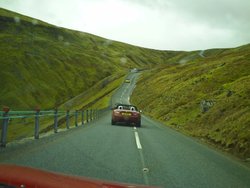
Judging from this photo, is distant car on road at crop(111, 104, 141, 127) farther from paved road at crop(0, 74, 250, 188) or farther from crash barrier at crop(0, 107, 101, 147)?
paved road at crop(0, 74, 250, 188)

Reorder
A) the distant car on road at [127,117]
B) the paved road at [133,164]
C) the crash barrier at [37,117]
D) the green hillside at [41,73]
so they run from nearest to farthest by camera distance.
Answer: the paved road at [133,164]
the crash barrier at [37,117]
the distant car on road at [127,117]
the green hillside at [41,73]

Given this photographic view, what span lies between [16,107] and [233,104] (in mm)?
91452

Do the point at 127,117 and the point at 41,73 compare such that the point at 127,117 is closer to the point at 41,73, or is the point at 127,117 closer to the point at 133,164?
the point at 133,164

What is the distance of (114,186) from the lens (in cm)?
380

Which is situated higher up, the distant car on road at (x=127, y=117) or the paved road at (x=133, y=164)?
the distant car on road at (x=127, y=117)

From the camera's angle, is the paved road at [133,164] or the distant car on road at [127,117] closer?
the paved road at [133,164]

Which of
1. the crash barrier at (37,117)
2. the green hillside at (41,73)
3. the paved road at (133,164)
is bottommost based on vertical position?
the paved road at (133,164)

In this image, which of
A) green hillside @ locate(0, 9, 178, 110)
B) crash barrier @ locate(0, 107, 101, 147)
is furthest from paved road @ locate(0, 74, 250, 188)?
green hillside @ locate(0, 9, 178, 110)

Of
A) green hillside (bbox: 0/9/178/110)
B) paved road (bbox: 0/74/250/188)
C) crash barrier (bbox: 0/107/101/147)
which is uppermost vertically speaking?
green hillside (bbox: 0/9/178/110)

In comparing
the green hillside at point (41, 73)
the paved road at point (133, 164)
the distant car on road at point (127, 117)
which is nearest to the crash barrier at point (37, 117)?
the paved road at point (133, 164)

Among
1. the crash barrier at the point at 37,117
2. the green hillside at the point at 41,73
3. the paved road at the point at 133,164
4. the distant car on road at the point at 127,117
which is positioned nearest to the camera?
the paved road at the point at 133,164

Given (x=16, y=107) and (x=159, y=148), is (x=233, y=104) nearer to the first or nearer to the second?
(x=159, y=148)

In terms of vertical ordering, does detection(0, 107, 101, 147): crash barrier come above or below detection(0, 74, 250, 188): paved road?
above

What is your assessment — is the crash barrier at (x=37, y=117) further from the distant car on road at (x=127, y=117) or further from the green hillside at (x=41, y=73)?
the green hillside at (x=41, y=73)
